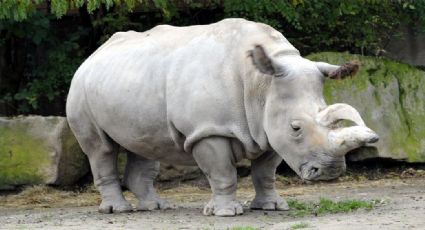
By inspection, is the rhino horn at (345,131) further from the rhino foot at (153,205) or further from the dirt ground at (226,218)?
the rhino foot at (153,205)

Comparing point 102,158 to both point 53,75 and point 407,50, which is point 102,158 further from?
point 407,50

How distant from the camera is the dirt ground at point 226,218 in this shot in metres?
7.73

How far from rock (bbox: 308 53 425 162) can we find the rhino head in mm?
3754

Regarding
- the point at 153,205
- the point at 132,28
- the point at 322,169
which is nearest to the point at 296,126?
the point at 322,169

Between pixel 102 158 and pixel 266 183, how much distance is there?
153 centimetres

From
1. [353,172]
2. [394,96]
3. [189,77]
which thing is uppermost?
[189,77]

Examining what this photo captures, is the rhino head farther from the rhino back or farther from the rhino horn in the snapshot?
the rhino back

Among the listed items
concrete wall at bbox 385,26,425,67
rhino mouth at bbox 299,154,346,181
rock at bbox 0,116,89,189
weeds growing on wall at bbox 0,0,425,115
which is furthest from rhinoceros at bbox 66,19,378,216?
concrete wall at bbox 385,26,425,67

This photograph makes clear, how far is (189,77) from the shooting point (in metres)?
8.76

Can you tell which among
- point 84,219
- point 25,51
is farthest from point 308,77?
point 25,51

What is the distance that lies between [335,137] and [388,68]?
15.9 feet

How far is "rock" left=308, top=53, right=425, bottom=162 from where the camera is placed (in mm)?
12094

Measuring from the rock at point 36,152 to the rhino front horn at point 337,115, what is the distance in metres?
4.38

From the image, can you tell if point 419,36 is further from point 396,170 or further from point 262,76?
point 262,76
